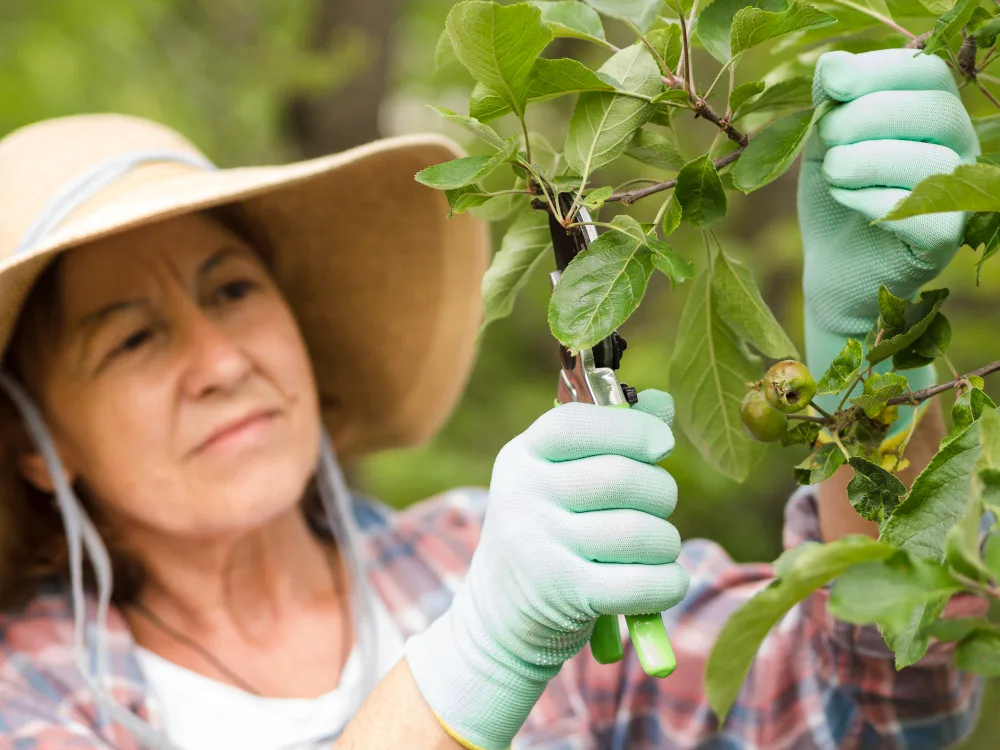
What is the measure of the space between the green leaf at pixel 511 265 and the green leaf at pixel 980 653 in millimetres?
524

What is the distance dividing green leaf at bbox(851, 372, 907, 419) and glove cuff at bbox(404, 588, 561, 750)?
53 cm

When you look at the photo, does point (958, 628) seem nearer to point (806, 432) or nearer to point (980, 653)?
point (980, 653)

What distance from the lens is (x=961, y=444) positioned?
682 millimetres

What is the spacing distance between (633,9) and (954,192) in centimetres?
43

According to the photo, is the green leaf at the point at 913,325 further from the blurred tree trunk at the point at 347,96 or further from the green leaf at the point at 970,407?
the blurred tree trunk at the point at 347,96

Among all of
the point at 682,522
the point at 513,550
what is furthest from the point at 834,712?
the point at 682,522

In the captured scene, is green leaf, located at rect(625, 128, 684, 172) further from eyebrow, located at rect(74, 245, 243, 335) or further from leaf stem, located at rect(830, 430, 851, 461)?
eyebrow, located at rect(74, 245, 243, 335)

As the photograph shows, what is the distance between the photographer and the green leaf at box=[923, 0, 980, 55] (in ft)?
2.51

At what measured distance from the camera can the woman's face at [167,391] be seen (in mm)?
1583

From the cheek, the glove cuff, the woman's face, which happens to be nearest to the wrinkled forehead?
the woman's face

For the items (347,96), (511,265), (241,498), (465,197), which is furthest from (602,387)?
(347,96)

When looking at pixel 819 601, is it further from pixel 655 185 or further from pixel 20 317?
pixel 20 317

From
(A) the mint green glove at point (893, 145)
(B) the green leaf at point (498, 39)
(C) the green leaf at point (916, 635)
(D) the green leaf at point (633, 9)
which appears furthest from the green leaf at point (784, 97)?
(C) the green leaf at point (916, 635)

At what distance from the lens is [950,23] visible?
0.79 m
